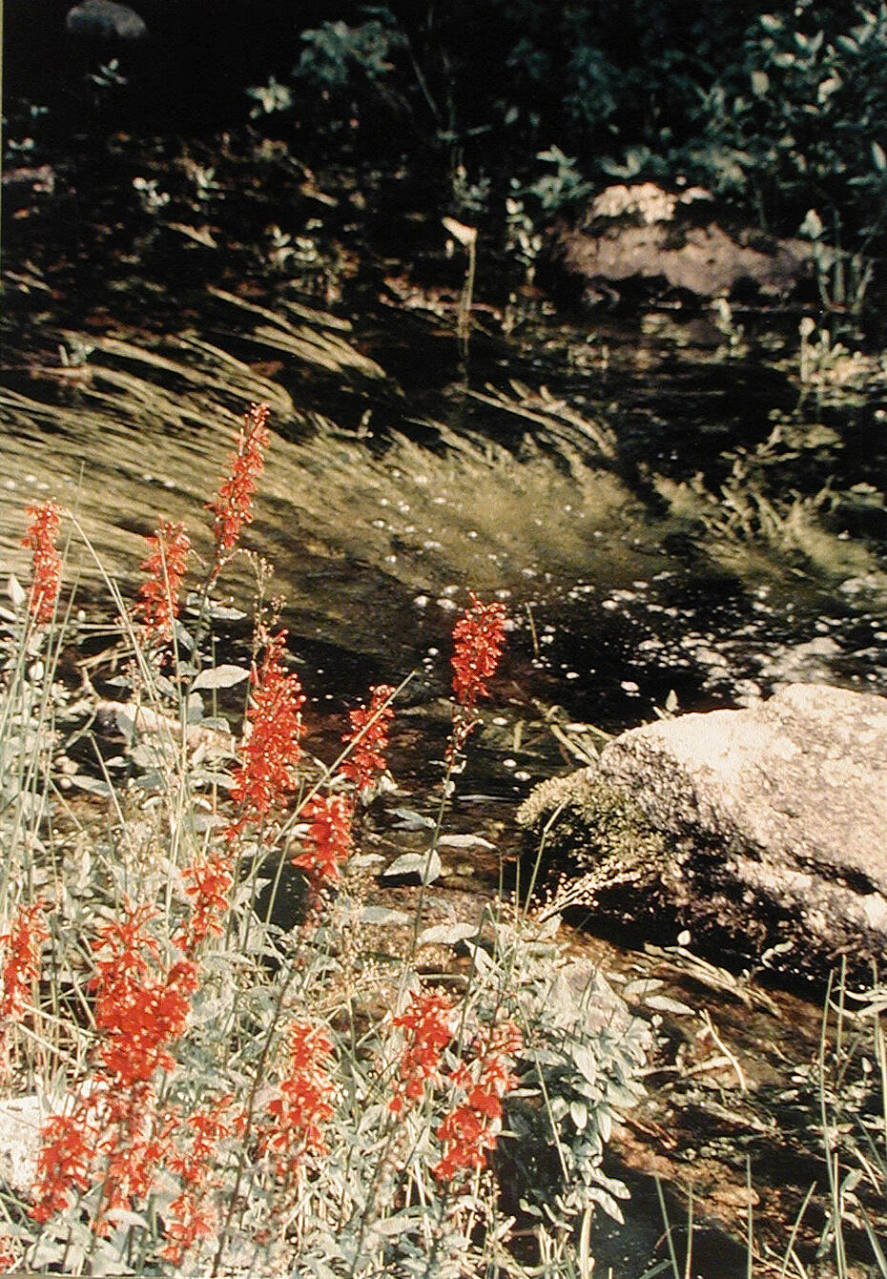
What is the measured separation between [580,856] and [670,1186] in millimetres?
570

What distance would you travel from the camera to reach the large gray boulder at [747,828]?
6.68 ft

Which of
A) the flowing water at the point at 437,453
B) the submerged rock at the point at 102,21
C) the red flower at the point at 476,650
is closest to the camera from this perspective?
the red flower at the point at 476,650

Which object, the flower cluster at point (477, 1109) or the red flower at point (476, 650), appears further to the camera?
the red flower at point (476, 650)

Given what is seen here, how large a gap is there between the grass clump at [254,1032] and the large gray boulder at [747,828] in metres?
0.22

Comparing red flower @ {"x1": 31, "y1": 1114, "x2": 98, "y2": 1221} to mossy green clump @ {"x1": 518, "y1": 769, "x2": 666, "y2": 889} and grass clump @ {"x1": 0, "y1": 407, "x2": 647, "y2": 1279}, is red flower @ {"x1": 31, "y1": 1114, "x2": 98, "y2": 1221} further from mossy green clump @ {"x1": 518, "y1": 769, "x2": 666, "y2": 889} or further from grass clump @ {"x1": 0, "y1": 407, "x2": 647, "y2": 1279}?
mossy green clump @ {"x1": 518, "y1": 769, "x2": 666, "y2": 889}

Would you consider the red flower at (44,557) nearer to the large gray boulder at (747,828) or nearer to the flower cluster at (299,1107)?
the flower cluster at (299,1107)

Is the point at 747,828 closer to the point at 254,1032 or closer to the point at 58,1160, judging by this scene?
the point at 254,1032

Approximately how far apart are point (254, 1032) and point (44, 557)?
0.58 m

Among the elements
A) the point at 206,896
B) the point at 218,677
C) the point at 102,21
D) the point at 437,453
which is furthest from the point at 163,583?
the point at 102,21

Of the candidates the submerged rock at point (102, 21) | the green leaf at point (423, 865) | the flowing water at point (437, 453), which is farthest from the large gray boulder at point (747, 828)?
the submerged rock at point (102, 21)

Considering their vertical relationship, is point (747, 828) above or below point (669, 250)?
below

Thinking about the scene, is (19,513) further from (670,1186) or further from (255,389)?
(670,1186)

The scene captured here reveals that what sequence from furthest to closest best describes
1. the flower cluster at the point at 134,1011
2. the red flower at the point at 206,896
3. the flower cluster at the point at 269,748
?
1. the flower cluster at the point at 269,748
2. the red flower at the point at 206,896
3. the flower cluster at the point at 134,1011

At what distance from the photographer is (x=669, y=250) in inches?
174
